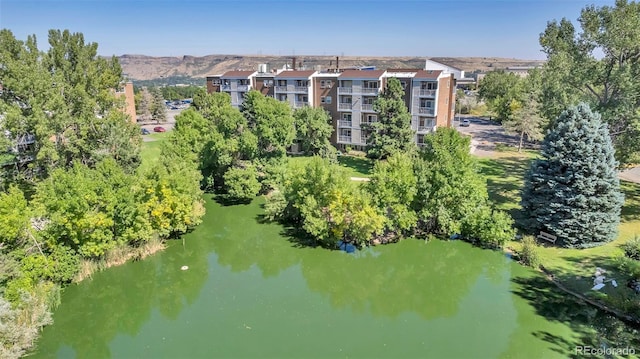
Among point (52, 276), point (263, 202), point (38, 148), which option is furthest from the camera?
point (263, 202)

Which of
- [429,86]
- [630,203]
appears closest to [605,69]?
[630,203]

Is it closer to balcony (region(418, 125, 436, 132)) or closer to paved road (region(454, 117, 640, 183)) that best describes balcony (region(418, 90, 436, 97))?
balcony (region(418, 125, 436, 132))

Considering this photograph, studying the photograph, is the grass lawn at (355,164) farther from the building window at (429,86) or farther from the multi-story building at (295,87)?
the building window at (429,86)

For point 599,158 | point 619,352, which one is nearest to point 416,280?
point 619,352

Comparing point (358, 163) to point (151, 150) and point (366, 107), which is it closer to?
point (366, 107)

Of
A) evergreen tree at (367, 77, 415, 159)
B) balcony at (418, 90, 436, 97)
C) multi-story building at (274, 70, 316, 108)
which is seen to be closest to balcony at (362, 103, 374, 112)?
evergreen tree at (367, 77, 415, 159)

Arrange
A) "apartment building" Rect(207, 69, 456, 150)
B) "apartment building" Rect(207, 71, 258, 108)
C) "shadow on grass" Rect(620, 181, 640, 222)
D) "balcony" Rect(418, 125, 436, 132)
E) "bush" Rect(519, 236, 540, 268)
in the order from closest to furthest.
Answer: "bush" Rect(519, 236, 540, 268) < "shadow on grass" Rect(620, 181, 640, 222) < "apartment building" Rect(207, 69, 456, 150) < "balcony" Rect(418, 125, 436, 132) < "apartment building" Rect(207, 71, 258, 108)

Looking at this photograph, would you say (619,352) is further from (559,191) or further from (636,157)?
(636,157)
